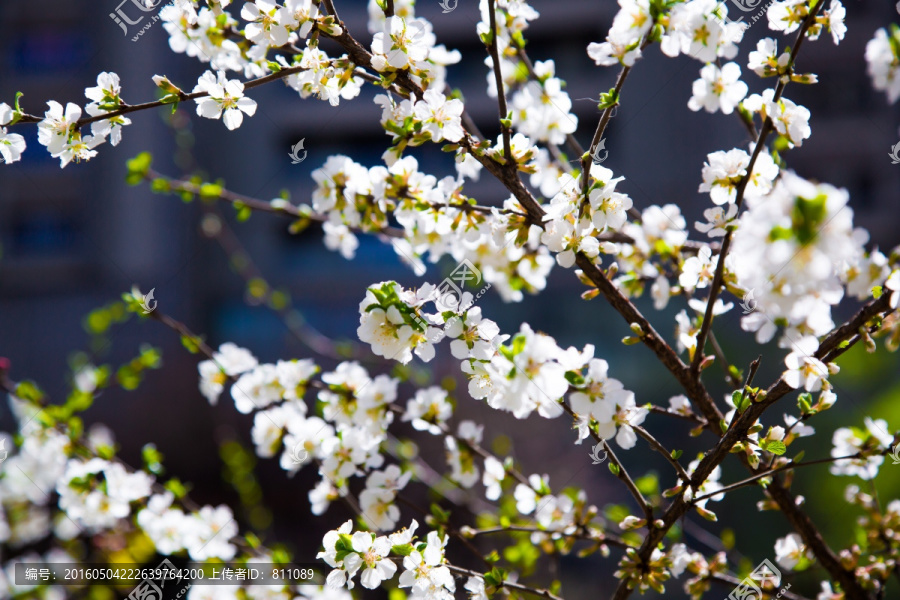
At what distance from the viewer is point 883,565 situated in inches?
44.0

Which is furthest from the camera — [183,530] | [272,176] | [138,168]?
[272,176]

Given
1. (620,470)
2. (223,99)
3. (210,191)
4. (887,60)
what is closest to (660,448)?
(620,470)

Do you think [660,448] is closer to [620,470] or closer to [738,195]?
[620,470]

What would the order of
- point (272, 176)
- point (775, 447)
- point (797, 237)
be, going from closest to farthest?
point (797, 237) → point (775, 447) → point (272, 176)

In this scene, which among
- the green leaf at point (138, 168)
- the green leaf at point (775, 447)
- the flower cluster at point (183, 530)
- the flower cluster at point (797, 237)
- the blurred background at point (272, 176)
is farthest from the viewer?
the blurred background at point (272, 176)

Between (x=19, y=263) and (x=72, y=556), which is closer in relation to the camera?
(x=72, y=556)

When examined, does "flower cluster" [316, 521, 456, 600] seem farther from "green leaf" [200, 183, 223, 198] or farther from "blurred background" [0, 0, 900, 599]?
"blurred background" [0, 0, 900, 599]

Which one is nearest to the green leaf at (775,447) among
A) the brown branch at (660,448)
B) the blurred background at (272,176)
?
the brown branch at (660,448)

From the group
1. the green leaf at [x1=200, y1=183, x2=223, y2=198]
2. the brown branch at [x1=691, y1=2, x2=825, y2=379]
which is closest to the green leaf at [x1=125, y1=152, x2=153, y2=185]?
the green leaf at [x1=200, y1=183, x2=223, y2=198]

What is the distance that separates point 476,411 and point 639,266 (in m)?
3.86

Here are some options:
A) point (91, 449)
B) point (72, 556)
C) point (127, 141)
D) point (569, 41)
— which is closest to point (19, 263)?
point (127, 141)

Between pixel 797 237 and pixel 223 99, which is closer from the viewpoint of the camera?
pixel 797 237

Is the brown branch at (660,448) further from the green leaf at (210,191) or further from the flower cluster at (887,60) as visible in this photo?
the green leaf at (210,191)

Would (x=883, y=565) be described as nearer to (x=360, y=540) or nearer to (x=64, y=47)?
(x=360, y=540)
